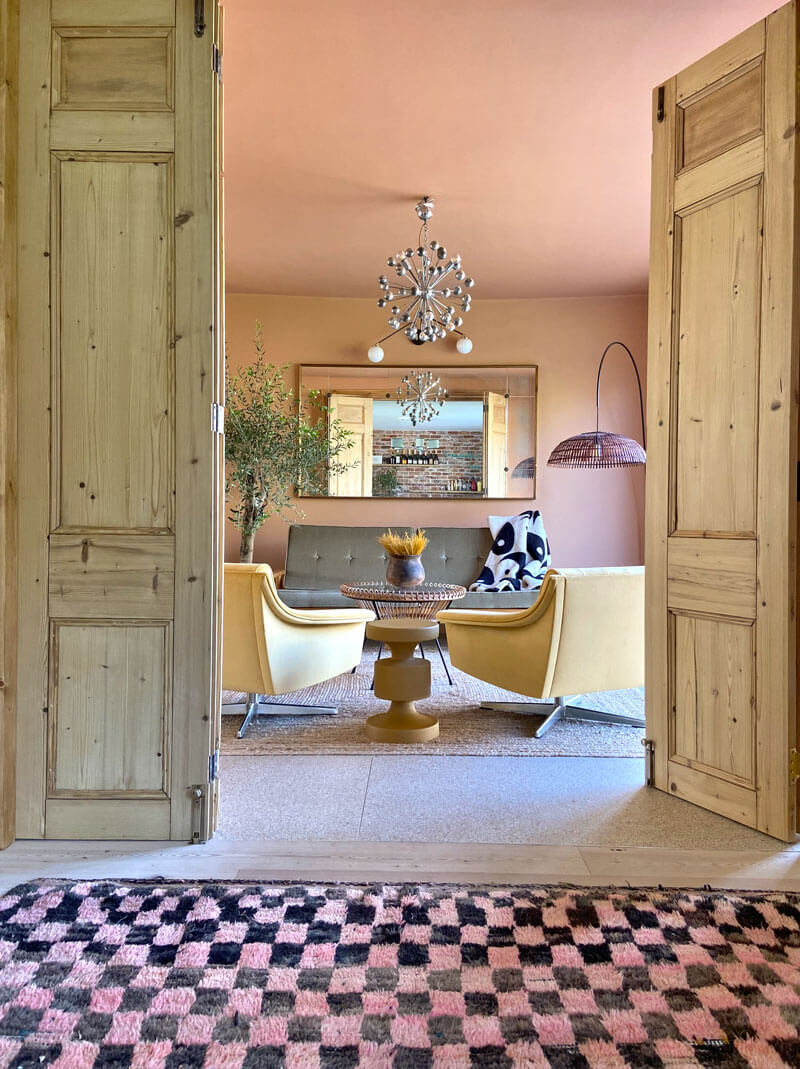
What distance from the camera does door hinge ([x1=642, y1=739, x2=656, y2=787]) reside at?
3.04 meters

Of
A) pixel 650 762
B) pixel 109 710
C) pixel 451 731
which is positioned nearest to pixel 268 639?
pixel 451 731

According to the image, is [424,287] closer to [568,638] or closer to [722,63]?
[722,63]

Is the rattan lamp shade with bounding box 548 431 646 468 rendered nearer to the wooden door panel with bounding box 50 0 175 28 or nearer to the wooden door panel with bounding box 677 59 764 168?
the wooden door panel with bounding box 677 59 764 168

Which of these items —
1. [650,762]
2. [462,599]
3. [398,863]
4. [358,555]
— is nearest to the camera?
[398,863]

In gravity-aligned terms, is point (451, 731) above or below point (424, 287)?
below

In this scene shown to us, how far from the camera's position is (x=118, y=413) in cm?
251

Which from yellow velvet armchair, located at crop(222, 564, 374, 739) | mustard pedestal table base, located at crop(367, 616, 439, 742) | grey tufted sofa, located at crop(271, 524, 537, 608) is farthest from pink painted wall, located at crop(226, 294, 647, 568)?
mustard pedestal table base, located at crop(367, 616, 439, 742)

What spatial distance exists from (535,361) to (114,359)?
501 centimetres

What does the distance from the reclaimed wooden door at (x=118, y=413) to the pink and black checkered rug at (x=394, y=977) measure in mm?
467

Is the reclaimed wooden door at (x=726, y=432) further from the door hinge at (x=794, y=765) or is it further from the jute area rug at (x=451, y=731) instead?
the jute area rug at (x=451, y=731)

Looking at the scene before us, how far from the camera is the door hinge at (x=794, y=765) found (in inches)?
98.2

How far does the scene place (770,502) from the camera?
8.53ft

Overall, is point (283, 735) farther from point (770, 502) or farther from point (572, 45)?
point (572, 45)

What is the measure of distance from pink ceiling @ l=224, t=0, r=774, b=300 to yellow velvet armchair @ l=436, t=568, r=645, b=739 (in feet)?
7.24
